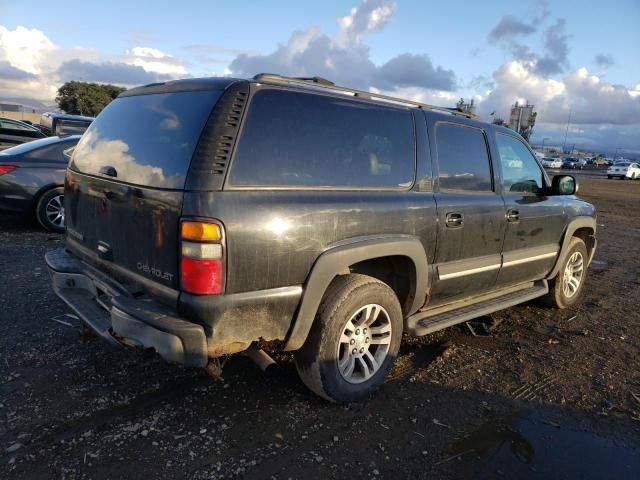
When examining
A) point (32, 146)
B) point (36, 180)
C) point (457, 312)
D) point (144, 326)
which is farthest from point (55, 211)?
point (457, 312)

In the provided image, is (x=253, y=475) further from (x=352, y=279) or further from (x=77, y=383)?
(x=77, y=383)

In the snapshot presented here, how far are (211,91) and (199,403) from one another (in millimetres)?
1907

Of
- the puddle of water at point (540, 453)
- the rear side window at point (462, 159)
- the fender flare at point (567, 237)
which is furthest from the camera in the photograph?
the fender flare at point (567, 237)

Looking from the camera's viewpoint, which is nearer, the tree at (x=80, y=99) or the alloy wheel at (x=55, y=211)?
the alloy wheel at (x=55, y=211)

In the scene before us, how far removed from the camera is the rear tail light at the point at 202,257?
2.39m

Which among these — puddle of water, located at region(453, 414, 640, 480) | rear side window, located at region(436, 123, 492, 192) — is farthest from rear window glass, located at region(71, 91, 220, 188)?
puddle of water, located at region(453, 414, 640, 480)

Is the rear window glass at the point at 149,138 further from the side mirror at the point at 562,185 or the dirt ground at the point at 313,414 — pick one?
the side mirror at the point at 562,185

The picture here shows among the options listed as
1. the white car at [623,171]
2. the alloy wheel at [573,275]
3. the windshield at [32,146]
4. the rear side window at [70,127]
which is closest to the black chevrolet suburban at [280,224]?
the alloy wheel at [573,275]

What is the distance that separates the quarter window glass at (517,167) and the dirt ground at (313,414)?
141 cm

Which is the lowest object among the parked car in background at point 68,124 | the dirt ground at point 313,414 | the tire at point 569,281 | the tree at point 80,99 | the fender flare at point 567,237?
the dirt ground at point 313,414

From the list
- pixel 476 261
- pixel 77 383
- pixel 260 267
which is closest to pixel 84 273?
pixel 77 383

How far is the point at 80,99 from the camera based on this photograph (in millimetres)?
56906

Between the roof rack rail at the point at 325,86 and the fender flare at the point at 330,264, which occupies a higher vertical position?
the roof rack rail at the point at 325,86

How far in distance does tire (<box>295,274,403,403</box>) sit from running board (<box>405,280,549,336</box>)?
7.9 inches
